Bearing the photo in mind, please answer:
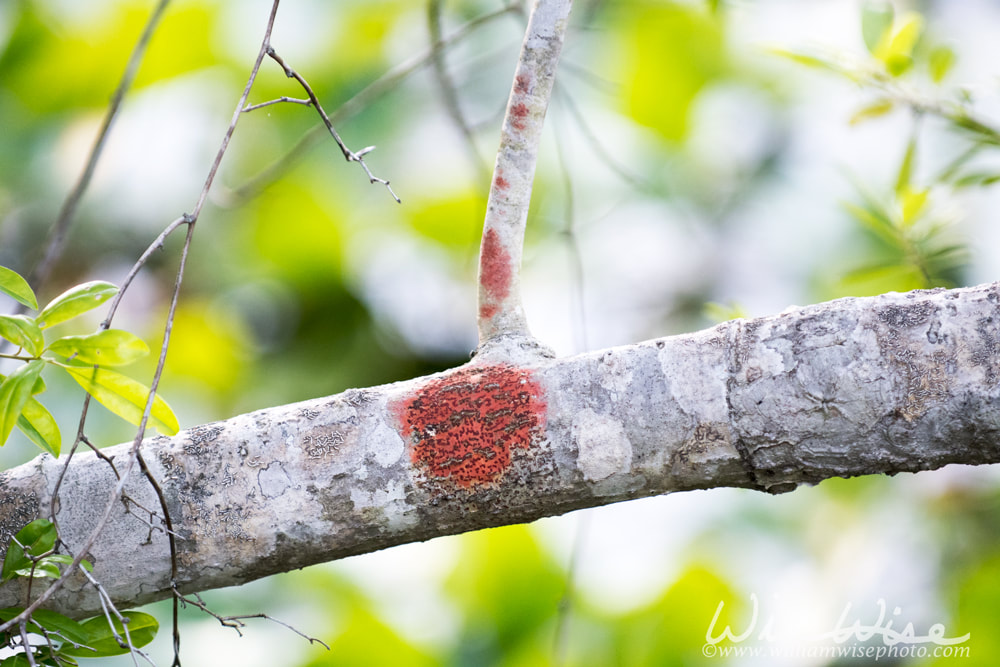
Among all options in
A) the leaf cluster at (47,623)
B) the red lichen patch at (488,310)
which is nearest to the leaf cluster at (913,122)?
the red lichen patch at (488,310)

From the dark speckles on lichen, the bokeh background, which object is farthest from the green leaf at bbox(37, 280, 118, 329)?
the bokeh background

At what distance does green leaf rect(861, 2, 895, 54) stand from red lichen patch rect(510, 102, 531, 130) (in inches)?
→ 21.3

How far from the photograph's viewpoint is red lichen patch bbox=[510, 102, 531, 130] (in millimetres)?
627

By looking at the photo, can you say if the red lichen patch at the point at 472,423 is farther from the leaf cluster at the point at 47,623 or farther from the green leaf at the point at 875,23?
the green leaf at the point at 875,23

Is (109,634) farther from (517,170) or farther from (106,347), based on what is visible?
(517,170)

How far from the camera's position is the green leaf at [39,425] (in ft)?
1.76

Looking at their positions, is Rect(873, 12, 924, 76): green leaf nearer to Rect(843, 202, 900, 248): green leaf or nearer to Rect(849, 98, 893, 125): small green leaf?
Rect(849, 98, 893, 125): small green leaf

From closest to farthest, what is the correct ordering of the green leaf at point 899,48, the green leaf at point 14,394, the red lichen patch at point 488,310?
the green leaf at point 14,394
the red lichen patch at point 488,310
the green leaf at point 899,48

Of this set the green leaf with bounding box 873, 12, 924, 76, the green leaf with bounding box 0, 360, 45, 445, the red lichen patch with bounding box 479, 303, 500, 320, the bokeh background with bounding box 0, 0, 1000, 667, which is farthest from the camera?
the bokeh background with bounding box 0, 0, 1000, 667

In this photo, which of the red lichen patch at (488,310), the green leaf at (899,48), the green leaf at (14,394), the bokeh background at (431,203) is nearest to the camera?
the green leaf at (14,394)

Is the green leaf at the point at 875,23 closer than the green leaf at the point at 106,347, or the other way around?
the green leaf at the point at 106,347

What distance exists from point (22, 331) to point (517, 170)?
1.16ft

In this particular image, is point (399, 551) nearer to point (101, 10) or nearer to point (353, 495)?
point (353, 495)

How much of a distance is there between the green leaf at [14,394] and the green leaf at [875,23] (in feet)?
3.00
